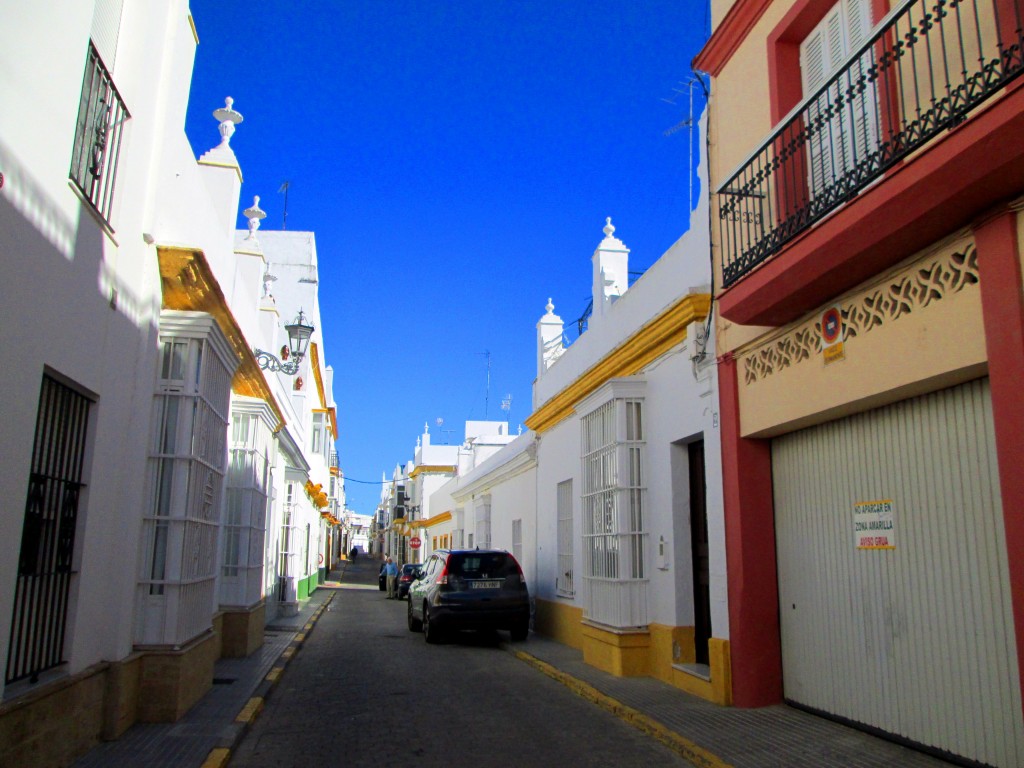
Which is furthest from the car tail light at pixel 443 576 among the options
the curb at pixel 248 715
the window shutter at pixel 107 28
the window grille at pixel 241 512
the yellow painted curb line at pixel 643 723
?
the window shutter at pixel 107 28

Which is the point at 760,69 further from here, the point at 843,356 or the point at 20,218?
the point at 20,218

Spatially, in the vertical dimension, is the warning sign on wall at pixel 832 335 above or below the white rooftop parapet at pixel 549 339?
below

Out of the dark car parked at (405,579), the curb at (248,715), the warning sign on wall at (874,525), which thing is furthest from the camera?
the dark car parked at (405,579)

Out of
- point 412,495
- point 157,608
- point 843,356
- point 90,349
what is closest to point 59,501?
point 90,349

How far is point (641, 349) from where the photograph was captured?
10758 mm

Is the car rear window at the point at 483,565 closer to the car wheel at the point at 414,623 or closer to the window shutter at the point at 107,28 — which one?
the car wheel at the point at 414,623

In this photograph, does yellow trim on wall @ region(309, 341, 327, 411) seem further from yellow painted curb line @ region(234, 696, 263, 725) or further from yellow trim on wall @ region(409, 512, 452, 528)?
yellow painted curb line @ region(234, 696, 263, 725)

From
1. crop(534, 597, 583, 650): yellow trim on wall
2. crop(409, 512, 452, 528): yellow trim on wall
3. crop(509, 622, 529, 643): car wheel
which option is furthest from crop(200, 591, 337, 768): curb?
crop(409, 512, 452, 528): yellow trim on wall

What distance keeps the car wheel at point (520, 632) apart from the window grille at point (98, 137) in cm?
995

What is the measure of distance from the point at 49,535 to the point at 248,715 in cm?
303

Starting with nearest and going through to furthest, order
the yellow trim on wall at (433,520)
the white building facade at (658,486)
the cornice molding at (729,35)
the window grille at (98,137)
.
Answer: the window grille at (98,137), the cornice molding at (729,35), the white building facade at (658,486), the yellow trim on wall at (433,520)

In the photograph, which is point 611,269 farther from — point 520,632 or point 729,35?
point 520,632

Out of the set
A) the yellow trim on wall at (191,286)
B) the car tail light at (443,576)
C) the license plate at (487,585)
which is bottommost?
the license plate at (487,585)

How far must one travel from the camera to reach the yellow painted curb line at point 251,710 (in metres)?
7.71
